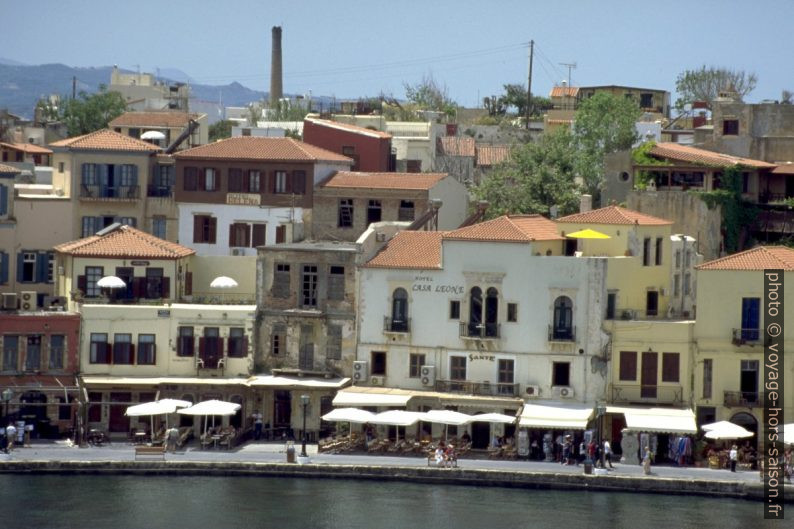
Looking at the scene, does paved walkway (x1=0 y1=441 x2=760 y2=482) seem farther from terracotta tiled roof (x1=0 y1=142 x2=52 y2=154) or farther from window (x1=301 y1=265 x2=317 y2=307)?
terracotta tiled roof (x1=0 y1=142 x2=52 y2=154)

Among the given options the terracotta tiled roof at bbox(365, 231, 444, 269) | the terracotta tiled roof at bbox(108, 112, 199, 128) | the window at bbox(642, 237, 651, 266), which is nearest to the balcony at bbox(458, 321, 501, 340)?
the terracotta tiled roof at bbox(365, 231, 444, 269)

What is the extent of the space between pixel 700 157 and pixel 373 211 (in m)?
13.8

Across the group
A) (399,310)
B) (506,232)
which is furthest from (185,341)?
(506,232)

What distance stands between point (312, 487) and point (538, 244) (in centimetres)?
1229

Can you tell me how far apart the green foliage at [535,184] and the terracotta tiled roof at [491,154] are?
38.1 ft

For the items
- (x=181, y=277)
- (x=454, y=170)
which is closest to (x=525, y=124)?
(x=454, y=170)

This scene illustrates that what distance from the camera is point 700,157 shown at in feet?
255

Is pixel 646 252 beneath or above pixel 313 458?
above

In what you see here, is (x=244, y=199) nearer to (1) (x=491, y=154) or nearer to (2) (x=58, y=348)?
(2) (x=58, y=348)

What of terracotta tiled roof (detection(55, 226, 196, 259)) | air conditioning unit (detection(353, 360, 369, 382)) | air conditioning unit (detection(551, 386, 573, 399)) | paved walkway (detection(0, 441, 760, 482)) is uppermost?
terracotta tiled roof (detection(55, 226, 196, 259))

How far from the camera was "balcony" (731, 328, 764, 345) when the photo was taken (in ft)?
210

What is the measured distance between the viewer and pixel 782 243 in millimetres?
77688

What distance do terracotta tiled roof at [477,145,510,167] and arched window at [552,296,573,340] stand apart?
101 feet

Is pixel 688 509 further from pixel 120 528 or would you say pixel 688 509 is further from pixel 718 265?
pixel 120 528
